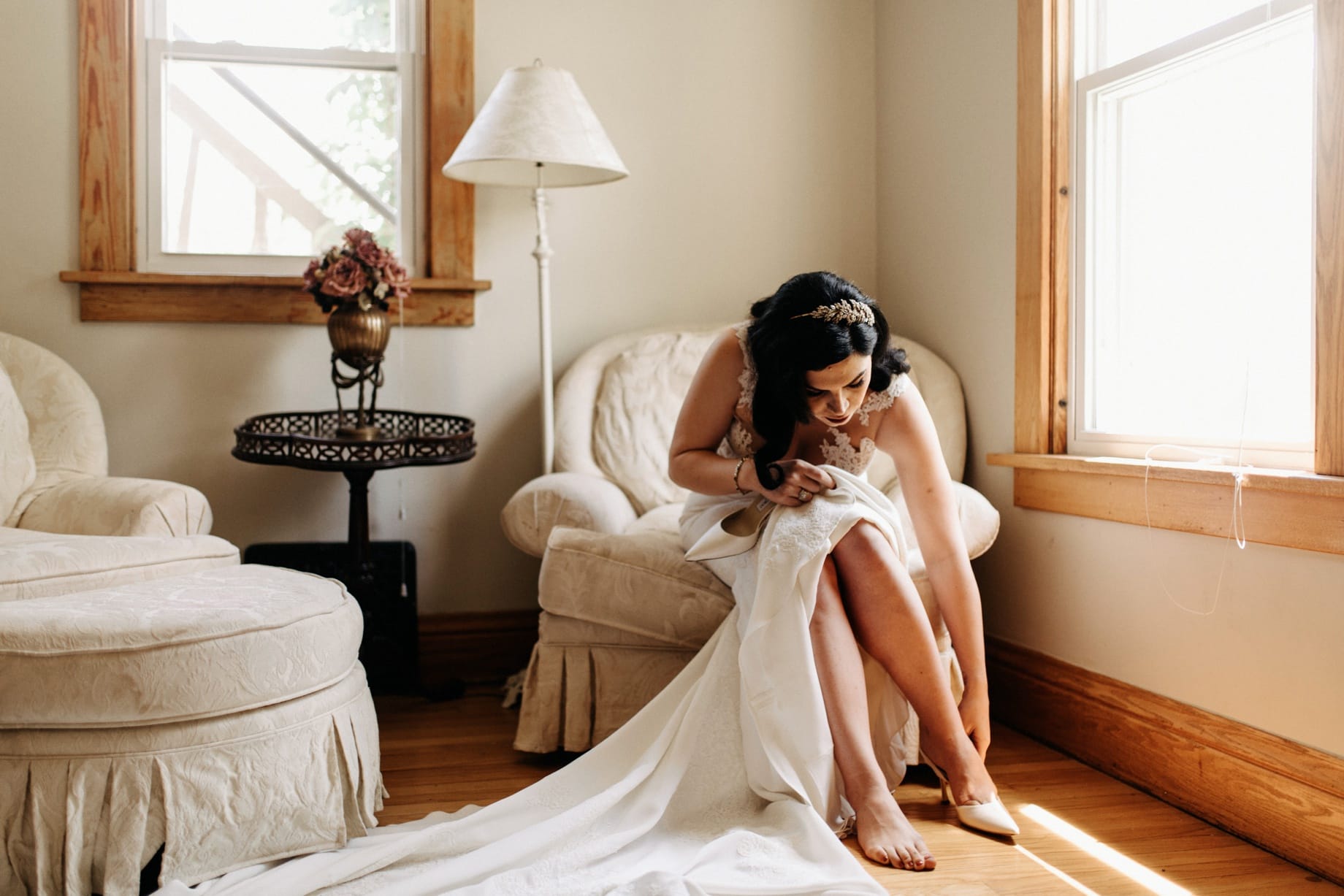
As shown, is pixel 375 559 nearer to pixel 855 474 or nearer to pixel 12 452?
pixel 12 452

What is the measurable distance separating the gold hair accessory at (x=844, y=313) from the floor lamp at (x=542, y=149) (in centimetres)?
107

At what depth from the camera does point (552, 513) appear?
2.49 meters

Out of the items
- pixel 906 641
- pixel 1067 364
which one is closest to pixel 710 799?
pixel 906 641

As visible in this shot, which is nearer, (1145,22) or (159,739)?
(159,739)

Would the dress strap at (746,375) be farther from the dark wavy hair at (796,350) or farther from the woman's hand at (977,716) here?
the woman's hand at (977,716)

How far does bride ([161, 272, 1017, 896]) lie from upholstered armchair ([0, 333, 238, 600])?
0.66 metres

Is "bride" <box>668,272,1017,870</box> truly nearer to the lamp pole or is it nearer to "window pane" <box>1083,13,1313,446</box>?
"window pane" <box>1083,13,1313,446</box>

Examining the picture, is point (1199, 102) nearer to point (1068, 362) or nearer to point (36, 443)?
point (1068, 362)

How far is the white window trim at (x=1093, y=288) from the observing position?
1.96m

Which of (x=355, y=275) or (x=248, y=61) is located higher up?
(x=248, y=61)

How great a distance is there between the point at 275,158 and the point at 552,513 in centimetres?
150

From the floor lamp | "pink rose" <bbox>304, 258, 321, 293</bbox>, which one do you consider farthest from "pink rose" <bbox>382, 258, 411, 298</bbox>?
the floor lamp

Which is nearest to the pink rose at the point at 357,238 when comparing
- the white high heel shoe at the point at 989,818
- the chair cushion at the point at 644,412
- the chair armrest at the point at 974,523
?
the chair cushion at the point at 644,412

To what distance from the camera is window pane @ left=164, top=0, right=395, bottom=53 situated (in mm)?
3092
